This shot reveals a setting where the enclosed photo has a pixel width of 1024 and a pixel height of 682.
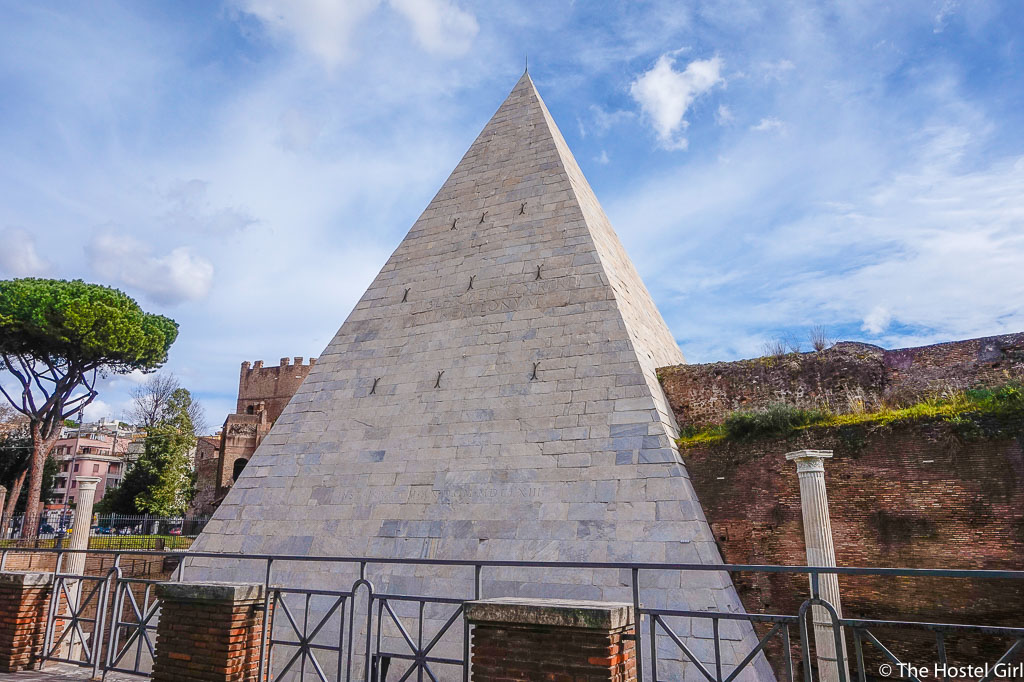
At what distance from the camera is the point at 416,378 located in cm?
945

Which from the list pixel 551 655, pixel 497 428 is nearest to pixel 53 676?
pixel 551 655

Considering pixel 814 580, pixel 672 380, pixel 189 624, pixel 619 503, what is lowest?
pixel 189 624

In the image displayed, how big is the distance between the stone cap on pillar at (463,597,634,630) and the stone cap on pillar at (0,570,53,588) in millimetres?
4221

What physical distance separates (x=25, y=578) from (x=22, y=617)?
1.05 feet

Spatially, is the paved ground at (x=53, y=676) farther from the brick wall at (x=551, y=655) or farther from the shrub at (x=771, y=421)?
the shrub at (x=771, y=421)

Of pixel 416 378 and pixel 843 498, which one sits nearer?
pixel 843 498

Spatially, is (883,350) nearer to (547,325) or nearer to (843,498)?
(843,498)

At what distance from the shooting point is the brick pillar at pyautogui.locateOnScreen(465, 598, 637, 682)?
143 inches

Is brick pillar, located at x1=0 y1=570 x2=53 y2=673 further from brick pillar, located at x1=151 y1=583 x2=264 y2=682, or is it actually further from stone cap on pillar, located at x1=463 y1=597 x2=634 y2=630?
stone cap on pillar, located at x1=463 y1=597 x2=634 y2=630

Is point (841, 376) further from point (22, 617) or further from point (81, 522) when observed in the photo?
point (81, 522)

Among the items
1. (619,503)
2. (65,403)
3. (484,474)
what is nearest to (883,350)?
(619,503)

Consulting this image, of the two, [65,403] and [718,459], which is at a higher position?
[65,403]

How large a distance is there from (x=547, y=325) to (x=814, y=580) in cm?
585

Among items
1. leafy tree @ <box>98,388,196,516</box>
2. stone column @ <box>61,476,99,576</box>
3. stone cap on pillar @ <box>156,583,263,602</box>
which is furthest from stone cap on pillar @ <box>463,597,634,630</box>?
leafy tree @ <box>98,388,196,516</box>
